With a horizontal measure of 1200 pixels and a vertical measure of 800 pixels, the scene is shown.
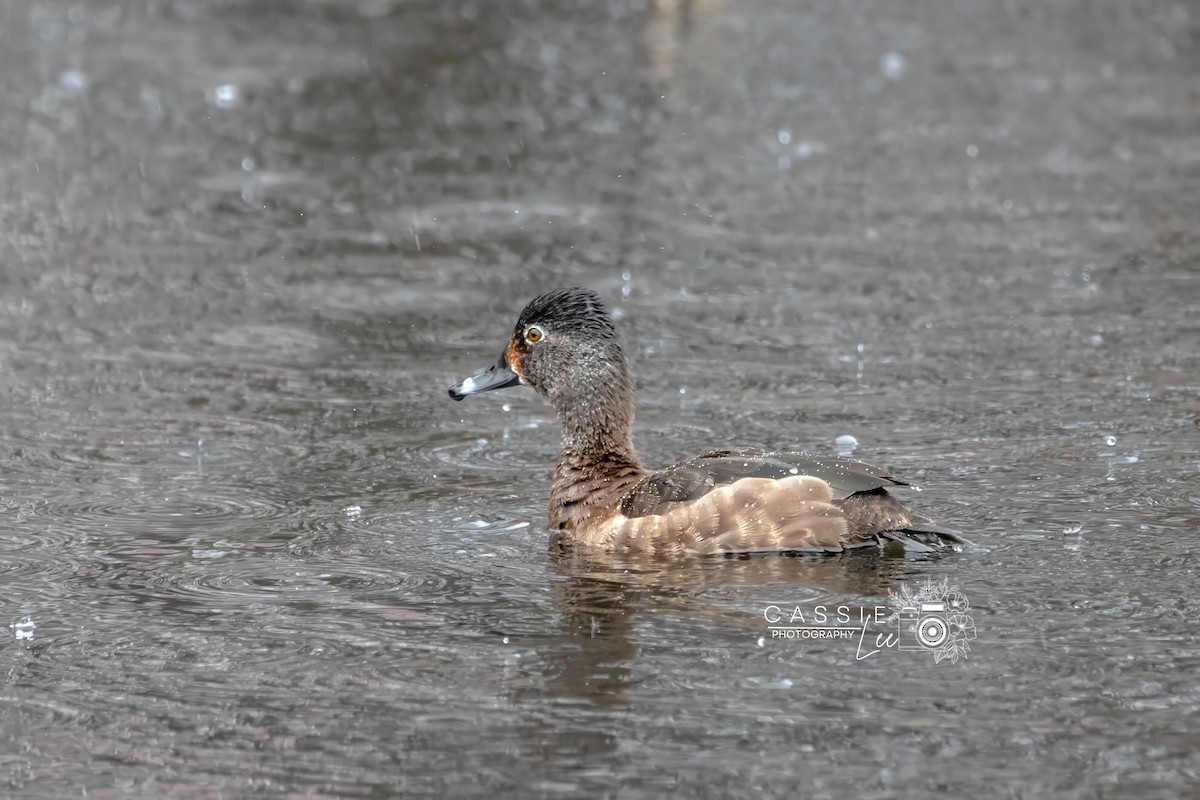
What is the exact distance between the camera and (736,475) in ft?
26.4

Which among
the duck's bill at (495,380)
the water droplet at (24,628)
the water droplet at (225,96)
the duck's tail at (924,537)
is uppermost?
the water droplet at (225,96)

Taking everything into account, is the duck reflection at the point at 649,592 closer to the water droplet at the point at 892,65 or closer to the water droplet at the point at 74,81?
the water droplet at the point at 74,81

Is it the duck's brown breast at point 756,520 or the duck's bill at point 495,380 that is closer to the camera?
the duck's brown breast at point 756,520

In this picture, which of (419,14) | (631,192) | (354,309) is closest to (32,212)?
(354,309)

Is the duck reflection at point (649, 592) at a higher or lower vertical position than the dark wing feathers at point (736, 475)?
lower

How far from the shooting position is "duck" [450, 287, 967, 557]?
7984 millimetres

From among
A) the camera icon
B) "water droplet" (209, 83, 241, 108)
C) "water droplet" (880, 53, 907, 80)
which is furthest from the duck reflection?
"water droplet" (880, 53, 907, 80)

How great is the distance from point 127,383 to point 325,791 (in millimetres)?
5549

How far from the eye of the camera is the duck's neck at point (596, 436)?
8.60m

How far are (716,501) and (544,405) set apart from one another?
3.10 m

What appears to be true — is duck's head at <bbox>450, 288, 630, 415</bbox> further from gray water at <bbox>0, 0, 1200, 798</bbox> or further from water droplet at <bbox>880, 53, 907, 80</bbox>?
water droplet at <bbox>880, 53, 907, 80</bbox>

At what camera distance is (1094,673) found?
21.7 feet

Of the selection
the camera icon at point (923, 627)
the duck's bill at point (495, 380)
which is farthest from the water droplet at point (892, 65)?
the camera icon at point (923, 627)

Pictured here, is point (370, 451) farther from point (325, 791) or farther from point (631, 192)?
point (631, 192)
